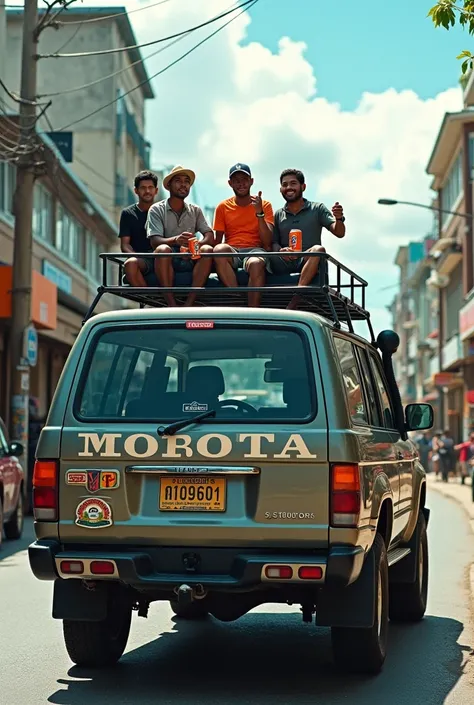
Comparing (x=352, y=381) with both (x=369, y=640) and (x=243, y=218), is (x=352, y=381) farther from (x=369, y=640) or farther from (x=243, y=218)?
(x=243, y=218)

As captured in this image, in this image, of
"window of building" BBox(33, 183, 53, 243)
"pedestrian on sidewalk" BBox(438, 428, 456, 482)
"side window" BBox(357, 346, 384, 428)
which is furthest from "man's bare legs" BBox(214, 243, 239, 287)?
"pedestrian on sidewalk" BBox(438, 428, 456, 482)

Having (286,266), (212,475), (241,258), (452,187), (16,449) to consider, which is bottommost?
(212,475)

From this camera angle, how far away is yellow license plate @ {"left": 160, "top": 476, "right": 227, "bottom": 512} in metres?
7.00

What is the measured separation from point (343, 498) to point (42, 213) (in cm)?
3108

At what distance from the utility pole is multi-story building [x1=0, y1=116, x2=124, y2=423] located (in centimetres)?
537

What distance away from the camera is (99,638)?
310 inches

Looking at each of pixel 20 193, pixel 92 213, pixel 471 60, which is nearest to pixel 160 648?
pixel 471 60

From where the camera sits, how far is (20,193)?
22.6m

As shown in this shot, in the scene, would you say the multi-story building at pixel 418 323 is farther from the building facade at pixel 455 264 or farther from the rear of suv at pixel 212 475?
the rear of suv at pixel 212 475

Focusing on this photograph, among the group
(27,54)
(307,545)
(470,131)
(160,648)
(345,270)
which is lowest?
(160,648)

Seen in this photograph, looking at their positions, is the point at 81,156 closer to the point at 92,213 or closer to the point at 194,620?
the point at 92,213

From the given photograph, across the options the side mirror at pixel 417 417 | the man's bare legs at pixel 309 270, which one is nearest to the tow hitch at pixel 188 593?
the man's bare legs at pixel 309 270

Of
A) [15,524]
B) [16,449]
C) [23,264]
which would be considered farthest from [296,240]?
[23,264]

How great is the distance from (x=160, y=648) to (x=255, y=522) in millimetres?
2263
